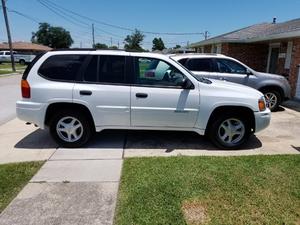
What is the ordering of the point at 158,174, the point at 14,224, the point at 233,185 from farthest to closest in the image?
the point at 158,174
the point at 233,185
the point at 14,224

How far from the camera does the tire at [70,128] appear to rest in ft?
16.9

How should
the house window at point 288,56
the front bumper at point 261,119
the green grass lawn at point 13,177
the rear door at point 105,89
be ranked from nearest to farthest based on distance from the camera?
the green grass lawn at point 13,177 → the rear door at point 105,89 → the front bumper at point 261,119 → the house window at point 288,56

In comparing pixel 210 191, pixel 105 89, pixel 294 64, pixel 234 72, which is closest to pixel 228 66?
pixel 234 72

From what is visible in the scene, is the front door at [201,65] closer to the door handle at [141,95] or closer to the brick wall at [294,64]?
the brick wall at [294,64]

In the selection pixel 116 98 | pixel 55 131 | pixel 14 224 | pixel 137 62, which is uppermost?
pixel 137 62

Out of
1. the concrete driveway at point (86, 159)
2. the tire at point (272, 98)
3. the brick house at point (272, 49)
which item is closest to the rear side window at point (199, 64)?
the tire at point (272, 98)

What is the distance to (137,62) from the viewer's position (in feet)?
17.0

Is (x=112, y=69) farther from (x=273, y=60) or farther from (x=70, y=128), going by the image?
(x=273, y=60)

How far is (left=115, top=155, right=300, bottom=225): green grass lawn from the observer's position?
316cm

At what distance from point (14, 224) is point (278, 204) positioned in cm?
301

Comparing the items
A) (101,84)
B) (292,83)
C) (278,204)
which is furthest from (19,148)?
(292,83)

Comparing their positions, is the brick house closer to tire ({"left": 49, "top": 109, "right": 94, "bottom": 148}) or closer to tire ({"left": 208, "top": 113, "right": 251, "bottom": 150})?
tire ({"left": 208, "top": 113, "right": 251, "bottom": 150})

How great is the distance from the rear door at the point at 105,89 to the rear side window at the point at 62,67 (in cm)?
16

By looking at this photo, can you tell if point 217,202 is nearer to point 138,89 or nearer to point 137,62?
point 138,89
